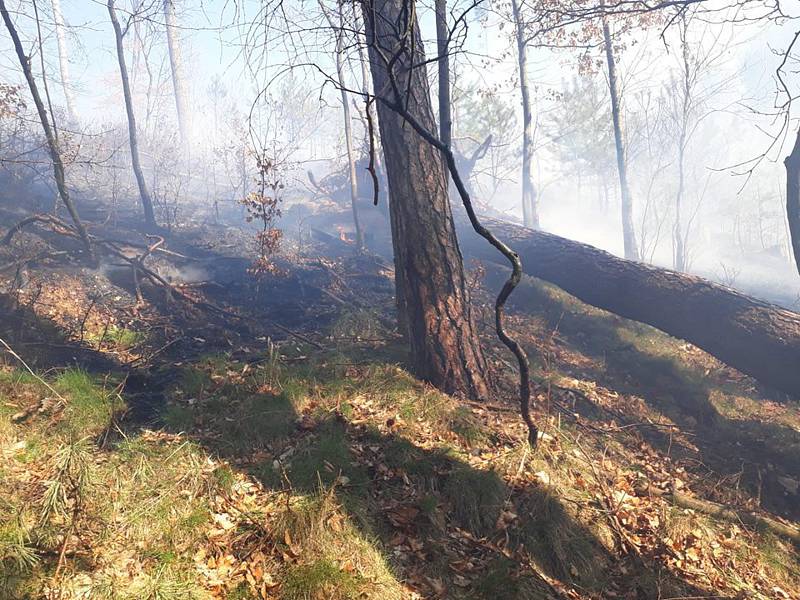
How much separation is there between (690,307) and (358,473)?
6305mm

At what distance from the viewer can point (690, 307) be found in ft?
23.0

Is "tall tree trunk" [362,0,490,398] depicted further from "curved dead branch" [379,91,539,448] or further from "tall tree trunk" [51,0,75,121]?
"tall tree trunk" [51,0,75,121]

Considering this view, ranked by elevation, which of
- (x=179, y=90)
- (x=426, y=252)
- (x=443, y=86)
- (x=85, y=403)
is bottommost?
(x=85, y=403)

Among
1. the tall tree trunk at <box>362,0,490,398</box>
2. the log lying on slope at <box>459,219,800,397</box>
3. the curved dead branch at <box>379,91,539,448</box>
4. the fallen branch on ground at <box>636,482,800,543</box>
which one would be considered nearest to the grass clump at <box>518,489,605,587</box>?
the curved dead branch at <box>379,91,539,448</box>

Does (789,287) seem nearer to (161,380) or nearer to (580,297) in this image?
(580,297)

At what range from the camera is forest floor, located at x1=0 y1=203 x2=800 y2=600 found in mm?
2879

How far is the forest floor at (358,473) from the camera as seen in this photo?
2.88 meters

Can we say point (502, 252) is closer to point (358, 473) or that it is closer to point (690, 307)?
point (358, 473)

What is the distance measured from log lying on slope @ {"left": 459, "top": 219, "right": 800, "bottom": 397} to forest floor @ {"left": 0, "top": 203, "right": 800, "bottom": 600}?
568 millimetres

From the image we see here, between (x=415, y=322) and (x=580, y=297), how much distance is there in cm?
483

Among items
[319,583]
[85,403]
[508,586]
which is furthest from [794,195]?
[85,403]

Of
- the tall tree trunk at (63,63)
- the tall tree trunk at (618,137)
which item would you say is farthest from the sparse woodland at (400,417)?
the tall tree trunk at (63,63)

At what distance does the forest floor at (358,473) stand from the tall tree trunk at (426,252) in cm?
41

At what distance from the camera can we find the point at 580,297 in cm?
846
